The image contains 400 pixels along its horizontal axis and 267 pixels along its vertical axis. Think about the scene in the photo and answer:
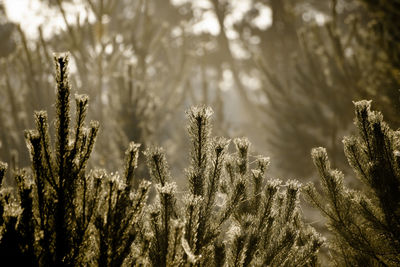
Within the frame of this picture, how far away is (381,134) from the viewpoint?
1.58m

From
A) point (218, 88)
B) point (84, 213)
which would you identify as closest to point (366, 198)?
point (84, 213)

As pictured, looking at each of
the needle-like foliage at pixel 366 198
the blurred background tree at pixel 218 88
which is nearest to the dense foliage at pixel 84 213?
the needle-like foliage at pixel 366 198

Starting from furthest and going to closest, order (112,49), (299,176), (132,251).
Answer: (299,176), (112,49), (132,251)

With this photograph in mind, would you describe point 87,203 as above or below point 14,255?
above

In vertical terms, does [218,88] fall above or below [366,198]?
above

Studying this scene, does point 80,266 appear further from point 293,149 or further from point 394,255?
point 293,149

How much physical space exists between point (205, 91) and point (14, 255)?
5.54m

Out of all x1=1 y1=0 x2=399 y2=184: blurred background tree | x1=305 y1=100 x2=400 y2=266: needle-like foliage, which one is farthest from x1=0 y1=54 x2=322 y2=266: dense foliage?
x1=1 y1=0 x2=399 y2=184: blurred background tree

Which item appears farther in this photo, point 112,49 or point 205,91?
point 205,91

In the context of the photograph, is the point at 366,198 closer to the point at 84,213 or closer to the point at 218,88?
the point at 84,213

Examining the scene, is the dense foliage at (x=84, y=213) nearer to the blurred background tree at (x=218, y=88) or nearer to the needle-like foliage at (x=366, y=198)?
the needle-like foliage at (x=366, y=198)

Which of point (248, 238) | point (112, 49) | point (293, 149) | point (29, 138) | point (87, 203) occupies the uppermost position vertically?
point (112, 49)

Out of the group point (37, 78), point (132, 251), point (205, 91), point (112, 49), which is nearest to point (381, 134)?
point (132, 251)

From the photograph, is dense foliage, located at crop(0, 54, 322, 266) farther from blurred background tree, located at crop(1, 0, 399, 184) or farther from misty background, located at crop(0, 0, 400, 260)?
blurred background tree, located at crop(1, 0, 399, 184)
